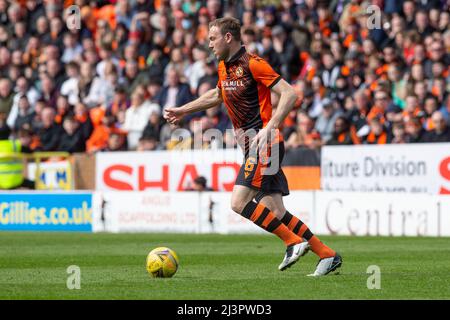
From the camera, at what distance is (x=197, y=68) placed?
2350cm

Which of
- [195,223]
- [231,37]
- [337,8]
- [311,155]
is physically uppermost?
[337,8]

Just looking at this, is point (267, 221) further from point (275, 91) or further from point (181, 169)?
point (181, 169)

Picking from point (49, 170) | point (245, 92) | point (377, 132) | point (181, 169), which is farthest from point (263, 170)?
point (49, 170)

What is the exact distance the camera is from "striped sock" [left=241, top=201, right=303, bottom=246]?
34.2ft

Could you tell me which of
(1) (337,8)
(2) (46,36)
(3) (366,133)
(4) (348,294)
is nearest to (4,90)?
(2) (46,36)

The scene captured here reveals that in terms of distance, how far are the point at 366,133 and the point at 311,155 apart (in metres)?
1.10

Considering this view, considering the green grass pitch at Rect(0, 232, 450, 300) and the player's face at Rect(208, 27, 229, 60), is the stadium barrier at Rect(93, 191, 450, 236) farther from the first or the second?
the player's face at Rect(208, 27, 229, 60)

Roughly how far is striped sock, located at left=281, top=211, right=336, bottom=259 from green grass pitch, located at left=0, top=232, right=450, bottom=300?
0.92 feet

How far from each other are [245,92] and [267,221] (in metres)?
1.23

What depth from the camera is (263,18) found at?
2339cm

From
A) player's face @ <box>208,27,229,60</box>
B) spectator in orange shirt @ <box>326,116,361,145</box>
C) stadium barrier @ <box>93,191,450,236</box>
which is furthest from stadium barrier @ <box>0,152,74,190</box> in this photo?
player's face @ <box>208,27,229,60</box>
